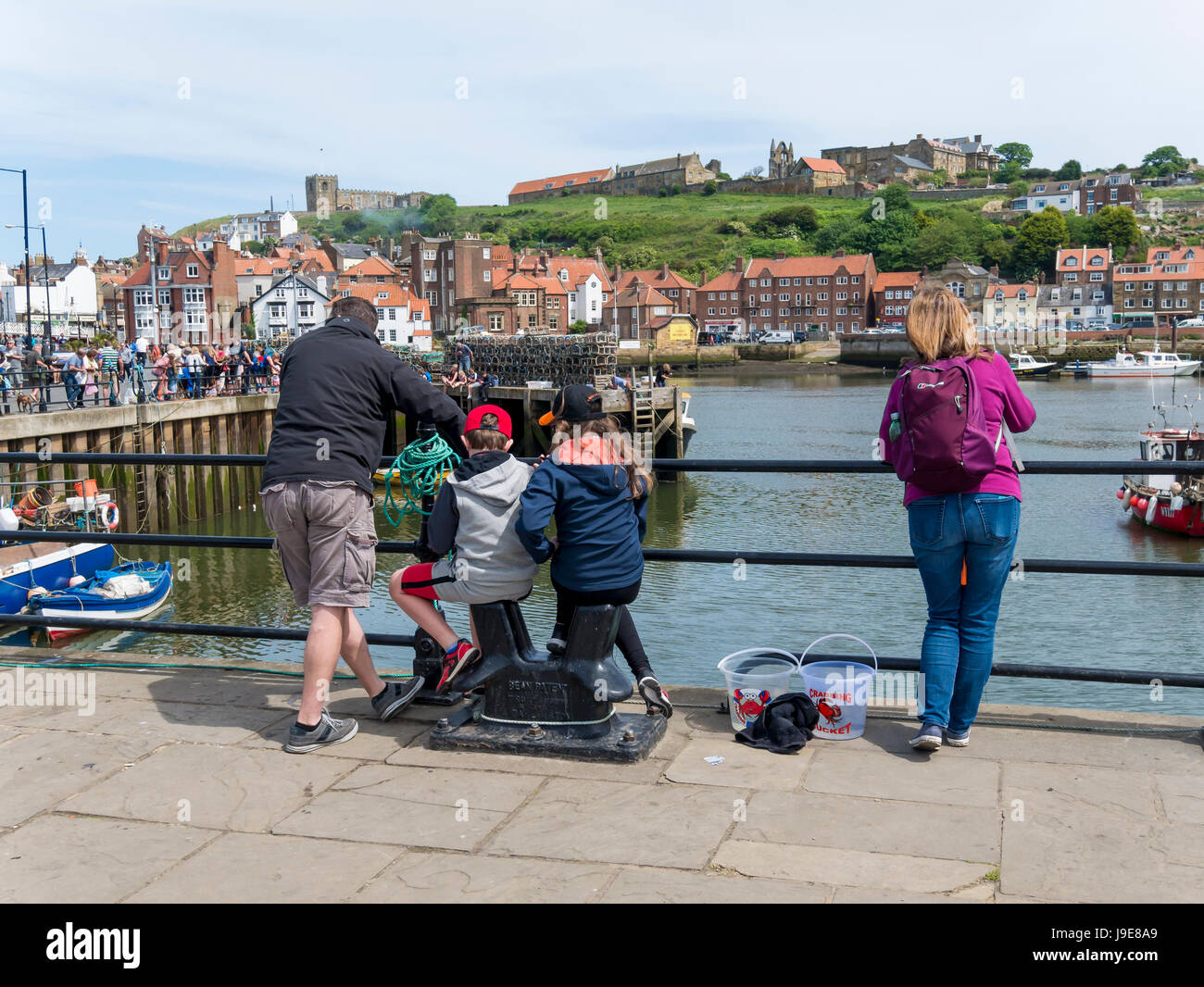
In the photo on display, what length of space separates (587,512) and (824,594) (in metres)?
15.9

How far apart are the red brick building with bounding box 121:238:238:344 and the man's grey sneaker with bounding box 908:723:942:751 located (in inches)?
4295

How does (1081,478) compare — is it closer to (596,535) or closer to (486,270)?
(596,535)

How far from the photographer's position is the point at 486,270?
418 ft

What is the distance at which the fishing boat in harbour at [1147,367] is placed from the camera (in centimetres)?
9100

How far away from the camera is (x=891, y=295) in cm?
13275

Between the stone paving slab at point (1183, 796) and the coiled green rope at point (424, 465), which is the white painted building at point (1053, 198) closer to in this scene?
the coiled green rope at point (424, 465)

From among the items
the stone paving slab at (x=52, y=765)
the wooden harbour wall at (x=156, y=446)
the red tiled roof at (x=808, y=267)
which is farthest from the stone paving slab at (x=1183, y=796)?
the red tiled roof at (x=808, y=267)

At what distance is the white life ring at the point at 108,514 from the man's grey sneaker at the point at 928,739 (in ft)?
62.1

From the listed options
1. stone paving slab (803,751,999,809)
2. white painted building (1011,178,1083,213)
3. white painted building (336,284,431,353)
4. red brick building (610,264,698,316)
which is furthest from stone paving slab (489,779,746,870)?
white painted building (1011,178,1083,213)

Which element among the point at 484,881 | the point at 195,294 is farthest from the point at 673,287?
the point at 484,881

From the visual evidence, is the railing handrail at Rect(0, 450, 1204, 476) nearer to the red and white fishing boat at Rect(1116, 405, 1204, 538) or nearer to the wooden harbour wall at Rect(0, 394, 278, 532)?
the wooden harbour wall at Rect(0, 394, 278, 532)

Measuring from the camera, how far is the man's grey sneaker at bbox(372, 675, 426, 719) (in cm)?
481

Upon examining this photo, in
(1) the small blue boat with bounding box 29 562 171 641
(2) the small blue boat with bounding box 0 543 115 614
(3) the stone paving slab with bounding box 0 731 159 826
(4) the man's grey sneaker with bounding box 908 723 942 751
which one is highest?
(4) the man's grey sneaker with bounding box 908 723 942 751
